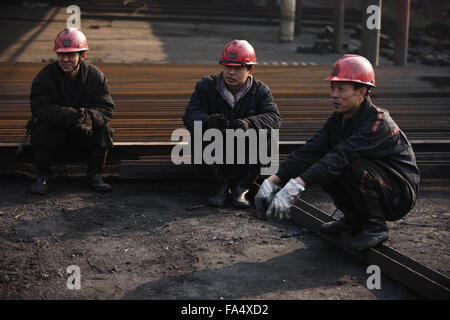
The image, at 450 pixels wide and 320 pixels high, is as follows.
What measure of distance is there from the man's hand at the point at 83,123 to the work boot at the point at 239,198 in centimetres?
122

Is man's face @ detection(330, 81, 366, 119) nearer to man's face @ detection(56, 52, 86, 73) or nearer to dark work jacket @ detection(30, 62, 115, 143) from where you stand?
dark work jacket @ detection(30, 62, 115, 143)

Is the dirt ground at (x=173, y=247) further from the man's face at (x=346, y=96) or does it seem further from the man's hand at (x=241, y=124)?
the man's face at (x=346, y=96)

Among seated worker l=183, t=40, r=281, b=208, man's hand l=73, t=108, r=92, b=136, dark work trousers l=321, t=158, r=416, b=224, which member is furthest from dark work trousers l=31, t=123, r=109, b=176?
dark work trousers l=321, t=158, r=416, b=224

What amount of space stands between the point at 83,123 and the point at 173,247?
138 centimetres

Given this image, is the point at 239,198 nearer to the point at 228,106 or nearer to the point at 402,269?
the point at 228,106

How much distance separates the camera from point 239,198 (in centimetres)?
468

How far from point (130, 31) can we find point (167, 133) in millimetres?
8129

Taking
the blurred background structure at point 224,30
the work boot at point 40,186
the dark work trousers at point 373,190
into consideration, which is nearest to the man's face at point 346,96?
the dark work trousers at point 373,190

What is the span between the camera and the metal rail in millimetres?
3062

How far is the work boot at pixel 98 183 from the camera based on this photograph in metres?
4.86

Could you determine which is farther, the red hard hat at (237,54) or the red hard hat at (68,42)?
the red hard hat at (68,42)
